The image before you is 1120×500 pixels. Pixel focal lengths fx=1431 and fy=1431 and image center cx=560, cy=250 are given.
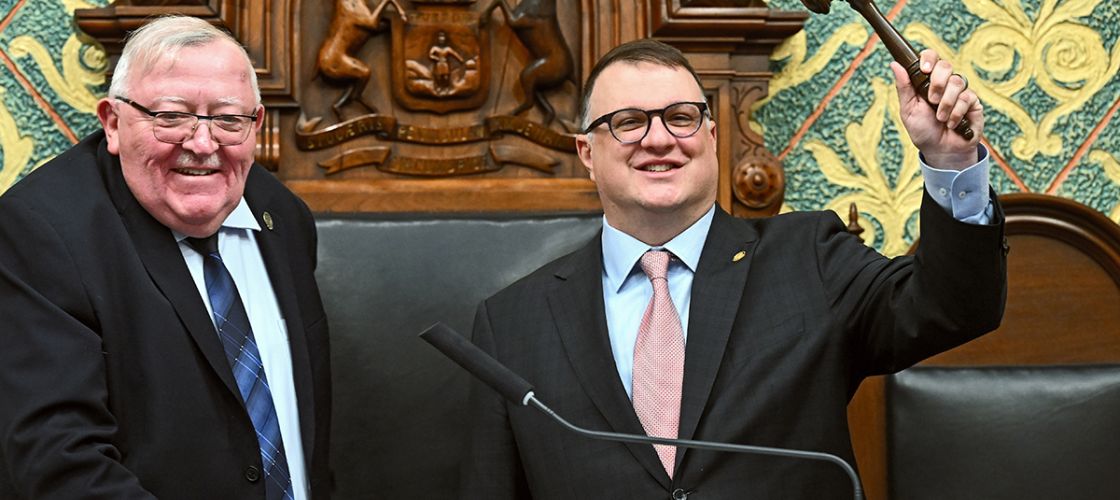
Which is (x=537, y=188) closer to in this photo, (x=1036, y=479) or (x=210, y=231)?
(x=210, y=231)

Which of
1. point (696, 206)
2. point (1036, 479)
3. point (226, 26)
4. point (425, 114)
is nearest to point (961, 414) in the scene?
point (1036, 479)

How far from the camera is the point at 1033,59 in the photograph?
3.14m

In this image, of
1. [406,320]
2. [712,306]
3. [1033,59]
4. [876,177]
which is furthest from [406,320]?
[1033,59]

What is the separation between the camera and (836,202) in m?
3.10

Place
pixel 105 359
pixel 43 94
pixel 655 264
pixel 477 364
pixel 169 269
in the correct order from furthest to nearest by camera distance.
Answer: pixel 43 94 → pixel 655 264 → pixel 169 269 → pixel 105 359 → pixel 477 364

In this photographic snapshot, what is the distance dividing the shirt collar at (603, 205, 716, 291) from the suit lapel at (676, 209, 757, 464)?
2cm

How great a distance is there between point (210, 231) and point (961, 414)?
1466 mm

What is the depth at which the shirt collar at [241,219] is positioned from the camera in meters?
2.35

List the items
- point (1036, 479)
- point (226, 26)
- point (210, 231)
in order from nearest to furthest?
point (210, 231) < point (1036, 479) < point (226, 26)

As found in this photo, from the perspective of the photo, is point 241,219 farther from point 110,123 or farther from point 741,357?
point 741,357

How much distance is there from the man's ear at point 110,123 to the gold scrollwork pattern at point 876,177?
150 centimetres

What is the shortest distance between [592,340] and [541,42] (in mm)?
976

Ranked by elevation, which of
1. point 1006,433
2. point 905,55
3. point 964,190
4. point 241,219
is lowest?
point 1006,433

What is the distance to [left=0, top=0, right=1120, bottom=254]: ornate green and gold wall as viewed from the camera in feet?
10.2
